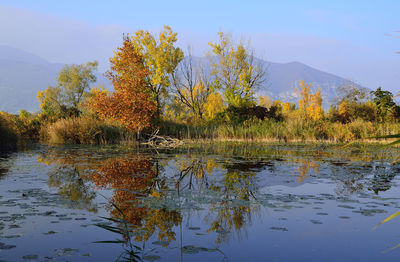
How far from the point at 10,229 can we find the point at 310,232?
406cm

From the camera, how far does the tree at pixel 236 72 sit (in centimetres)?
3309

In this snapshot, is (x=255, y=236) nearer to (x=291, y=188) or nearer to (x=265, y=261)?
(x=265, y=261)

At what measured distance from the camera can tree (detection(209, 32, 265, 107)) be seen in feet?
109

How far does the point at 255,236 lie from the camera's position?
4961 millimetres

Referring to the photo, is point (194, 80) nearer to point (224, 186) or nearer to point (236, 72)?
point (236, 72)

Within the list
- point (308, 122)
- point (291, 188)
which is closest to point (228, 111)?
point (308, 122)

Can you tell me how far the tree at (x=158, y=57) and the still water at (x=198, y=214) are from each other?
69.6 ft

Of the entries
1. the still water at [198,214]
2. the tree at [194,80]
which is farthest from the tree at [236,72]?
A: the still water at [198,214]

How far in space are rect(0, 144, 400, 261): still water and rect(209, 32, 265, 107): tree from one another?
22.7 meters

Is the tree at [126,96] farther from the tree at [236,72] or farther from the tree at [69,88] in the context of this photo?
the tree at [69,88]

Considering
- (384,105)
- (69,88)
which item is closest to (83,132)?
(384,105)

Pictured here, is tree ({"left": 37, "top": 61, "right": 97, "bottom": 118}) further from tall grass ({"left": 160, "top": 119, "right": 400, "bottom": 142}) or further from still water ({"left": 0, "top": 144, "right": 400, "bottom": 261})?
still water ({"left": 0, "top": 144, "right": 400, "bottom": 261})

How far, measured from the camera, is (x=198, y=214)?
6004mm

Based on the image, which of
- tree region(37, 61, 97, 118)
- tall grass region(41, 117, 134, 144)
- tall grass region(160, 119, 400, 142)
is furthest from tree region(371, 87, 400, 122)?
tree region(37, 61, 97, 118)
